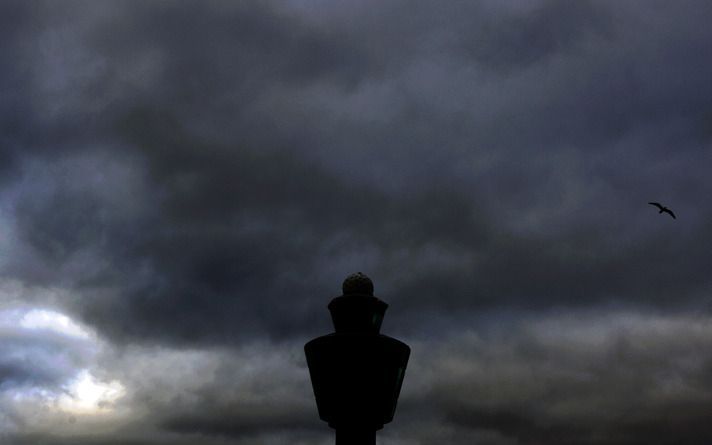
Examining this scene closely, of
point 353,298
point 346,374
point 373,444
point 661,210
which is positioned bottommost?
point 373,444

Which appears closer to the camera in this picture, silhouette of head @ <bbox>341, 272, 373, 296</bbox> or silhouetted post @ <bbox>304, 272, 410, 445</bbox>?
silhouetted post @ <bbox>304, 272, 410, 445</bbox>

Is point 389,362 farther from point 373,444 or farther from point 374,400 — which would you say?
point 373,444

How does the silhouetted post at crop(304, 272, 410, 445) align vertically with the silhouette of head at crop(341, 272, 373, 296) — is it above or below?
below

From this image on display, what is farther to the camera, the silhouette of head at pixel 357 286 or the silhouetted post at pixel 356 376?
the silhouette of head at pixel 357 286

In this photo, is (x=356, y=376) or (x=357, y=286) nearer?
(x=356, y=376)

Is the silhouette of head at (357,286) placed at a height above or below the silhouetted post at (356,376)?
above

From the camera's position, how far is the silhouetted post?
658 cm

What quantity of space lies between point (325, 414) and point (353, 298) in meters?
1.21

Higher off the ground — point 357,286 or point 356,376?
point 357,286

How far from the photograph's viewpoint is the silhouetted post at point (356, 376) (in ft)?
21.6

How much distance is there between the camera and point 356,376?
6.57 metres

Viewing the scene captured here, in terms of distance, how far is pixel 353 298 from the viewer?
22.6ft

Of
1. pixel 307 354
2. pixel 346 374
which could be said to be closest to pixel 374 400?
pixel 346 374

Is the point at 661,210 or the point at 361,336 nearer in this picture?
the point at 361,336
